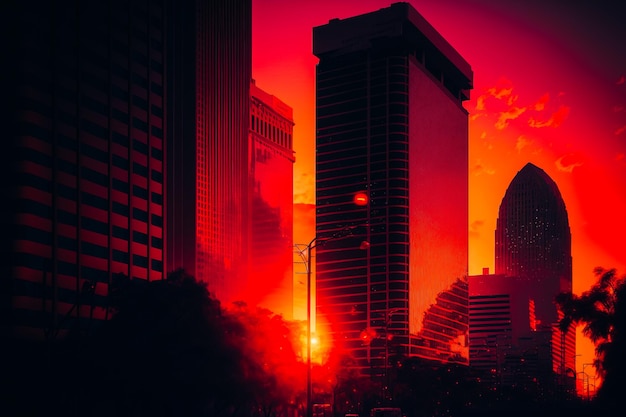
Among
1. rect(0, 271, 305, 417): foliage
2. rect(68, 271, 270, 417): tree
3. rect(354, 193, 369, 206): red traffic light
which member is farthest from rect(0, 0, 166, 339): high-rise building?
rect(354, 193, 369, 206): red traffic light

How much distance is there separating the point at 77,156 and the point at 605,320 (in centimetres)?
10177

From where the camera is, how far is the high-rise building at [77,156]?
133125 millimetres

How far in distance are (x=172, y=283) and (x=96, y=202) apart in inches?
2115

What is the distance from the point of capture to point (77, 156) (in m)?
147

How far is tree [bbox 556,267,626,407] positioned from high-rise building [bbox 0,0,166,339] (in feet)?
242

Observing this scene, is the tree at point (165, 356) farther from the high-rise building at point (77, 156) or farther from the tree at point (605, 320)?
the tree at point (605, 320)

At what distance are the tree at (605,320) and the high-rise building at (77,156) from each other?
7367cm

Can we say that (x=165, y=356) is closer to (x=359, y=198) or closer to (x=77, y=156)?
(x=359, y=198)

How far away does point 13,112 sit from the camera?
135 metres

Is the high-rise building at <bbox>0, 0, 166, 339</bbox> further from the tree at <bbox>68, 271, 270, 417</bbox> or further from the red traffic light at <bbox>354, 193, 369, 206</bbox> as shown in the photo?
the red traffic light at <bbox>354, 193, 369, 206</bbox>

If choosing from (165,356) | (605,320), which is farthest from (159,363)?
(605,320)

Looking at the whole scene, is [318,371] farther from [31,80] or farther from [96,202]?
[31,80]

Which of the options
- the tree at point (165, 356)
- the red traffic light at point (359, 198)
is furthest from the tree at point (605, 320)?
the tree at point (165, 356)

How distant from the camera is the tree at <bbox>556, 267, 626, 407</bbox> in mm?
58094
